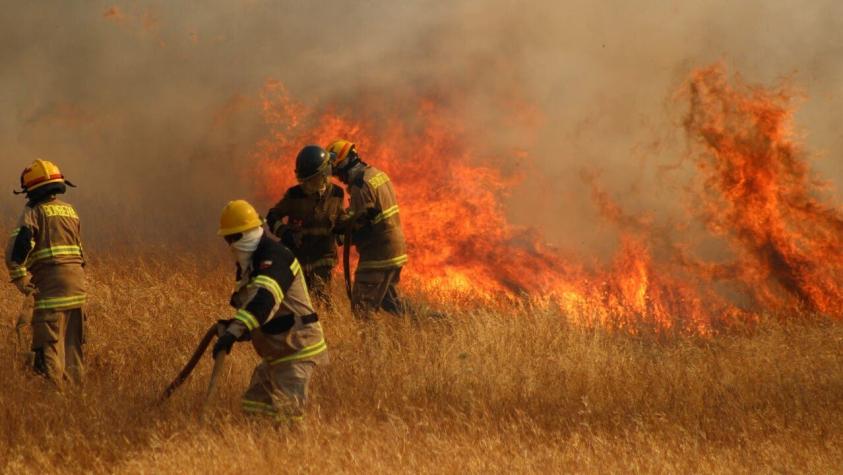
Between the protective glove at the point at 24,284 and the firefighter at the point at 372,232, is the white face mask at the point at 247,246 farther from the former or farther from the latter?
the firefighter at the point at 372,232

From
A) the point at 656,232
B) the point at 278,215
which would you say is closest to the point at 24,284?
the point at 278,215

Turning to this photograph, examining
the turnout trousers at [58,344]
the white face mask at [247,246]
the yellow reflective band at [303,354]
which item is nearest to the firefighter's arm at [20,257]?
the turnout trousers at [58,344]

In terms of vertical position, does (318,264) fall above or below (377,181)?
below

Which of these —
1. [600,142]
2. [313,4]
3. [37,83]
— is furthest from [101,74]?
[600,142]

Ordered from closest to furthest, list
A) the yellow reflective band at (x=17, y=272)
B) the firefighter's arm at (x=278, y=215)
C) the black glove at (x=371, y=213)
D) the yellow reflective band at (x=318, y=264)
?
1. the yellow reflective band at (x=17, y=272)
2. the black glove at (x=371, y=213)
3. the firefighter's arm at (x=278, y=215)
4. the yellow reflective band at (x=318, y=264)

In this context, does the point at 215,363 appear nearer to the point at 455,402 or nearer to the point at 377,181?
the point at 455,402

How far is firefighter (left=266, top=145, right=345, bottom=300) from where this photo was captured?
30.8 feet

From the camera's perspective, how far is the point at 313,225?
372 inches

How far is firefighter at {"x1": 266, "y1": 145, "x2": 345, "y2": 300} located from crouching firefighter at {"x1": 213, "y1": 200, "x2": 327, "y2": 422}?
2.92 m

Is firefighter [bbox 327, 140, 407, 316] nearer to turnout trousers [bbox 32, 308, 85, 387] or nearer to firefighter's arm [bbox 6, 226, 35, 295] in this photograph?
turnout trousers [bbox 32, 308, 85, 387]

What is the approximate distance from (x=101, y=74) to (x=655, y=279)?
10.7 meters

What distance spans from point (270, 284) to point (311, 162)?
10.2 feet

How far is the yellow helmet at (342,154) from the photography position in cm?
934

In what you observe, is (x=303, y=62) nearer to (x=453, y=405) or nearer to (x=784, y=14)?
(x=784, y=14)
